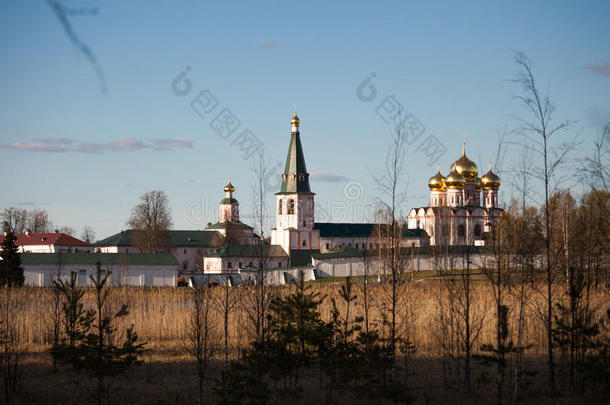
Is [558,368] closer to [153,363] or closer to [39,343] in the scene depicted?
[153,363]

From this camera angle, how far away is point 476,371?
15.0m

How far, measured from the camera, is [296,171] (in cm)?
7744

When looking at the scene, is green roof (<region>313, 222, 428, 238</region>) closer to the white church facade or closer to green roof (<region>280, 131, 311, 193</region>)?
the white church facade

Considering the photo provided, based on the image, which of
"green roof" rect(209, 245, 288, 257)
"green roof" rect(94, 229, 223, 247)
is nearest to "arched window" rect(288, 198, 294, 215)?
"green roof" rect(209, 245, 288, 257)

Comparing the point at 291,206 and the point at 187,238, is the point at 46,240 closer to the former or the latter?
the point at 187,238

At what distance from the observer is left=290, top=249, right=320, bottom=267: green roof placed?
72.8 m

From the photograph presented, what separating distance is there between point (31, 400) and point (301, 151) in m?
66.3

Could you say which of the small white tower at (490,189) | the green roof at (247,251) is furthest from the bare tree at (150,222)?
the small white tower at (490,189)

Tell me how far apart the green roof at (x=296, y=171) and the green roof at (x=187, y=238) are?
15.9 m

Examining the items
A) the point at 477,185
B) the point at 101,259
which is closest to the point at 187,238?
the point at 477,185

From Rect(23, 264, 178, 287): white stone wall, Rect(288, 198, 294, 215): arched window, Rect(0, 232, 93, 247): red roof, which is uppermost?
Rect(288, 198, 294, 215): arched window

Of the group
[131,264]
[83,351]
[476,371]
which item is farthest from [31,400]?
[131,264]

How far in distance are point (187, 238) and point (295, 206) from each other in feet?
66.2

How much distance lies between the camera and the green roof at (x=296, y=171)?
77.4 m
